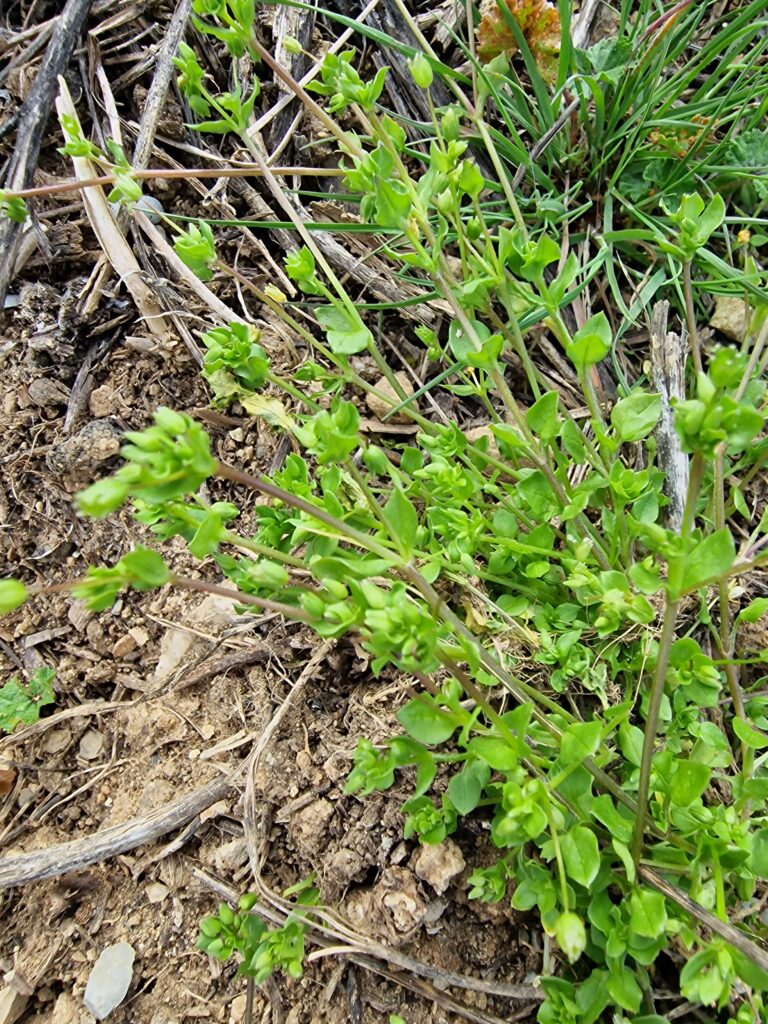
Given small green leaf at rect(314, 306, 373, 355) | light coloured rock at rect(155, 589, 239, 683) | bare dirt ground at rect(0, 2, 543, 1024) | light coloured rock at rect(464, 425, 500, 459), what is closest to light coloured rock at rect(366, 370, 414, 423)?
light coloured rock at rect(464, 425, 500, 459)

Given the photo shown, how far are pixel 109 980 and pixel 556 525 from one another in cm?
195

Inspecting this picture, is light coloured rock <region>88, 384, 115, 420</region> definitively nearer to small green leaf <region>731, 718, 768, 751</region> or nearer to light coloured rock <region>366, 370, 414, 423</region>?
light coloured rock <region>366, 370, 414, 423</region>

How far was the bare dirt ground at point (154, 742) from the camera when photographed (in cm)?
215

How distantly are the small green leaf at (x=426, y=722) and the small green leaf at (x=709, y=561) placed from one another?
0.58m

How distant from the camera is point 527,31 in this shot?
2.88m

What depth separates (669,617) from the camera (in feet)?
4.80

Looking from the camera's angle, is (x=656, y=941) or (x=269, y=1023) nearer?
(x=656, y=941)

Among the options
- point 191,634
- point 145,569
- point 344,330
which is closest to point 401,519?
point 145,569

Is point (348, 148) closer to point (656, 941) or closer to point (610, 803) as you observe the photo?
point (610, 803)

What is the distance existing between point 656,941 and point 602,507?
113 centimetres


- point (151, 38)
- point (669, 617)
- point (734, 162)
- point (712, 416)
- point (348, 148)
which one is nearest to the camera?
point (712, 416)

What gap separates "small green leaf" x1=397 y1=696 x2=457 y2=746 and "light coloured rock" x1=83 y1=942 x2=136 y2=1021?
4.51 ft

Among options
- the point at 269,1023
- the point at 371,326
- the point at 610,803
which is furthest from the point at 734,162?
the point at 269,1023

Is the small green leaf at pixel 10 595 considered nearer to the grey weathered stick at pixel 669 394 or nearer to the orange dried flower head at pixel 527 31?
the grey weathered stick at pixel 669 394
